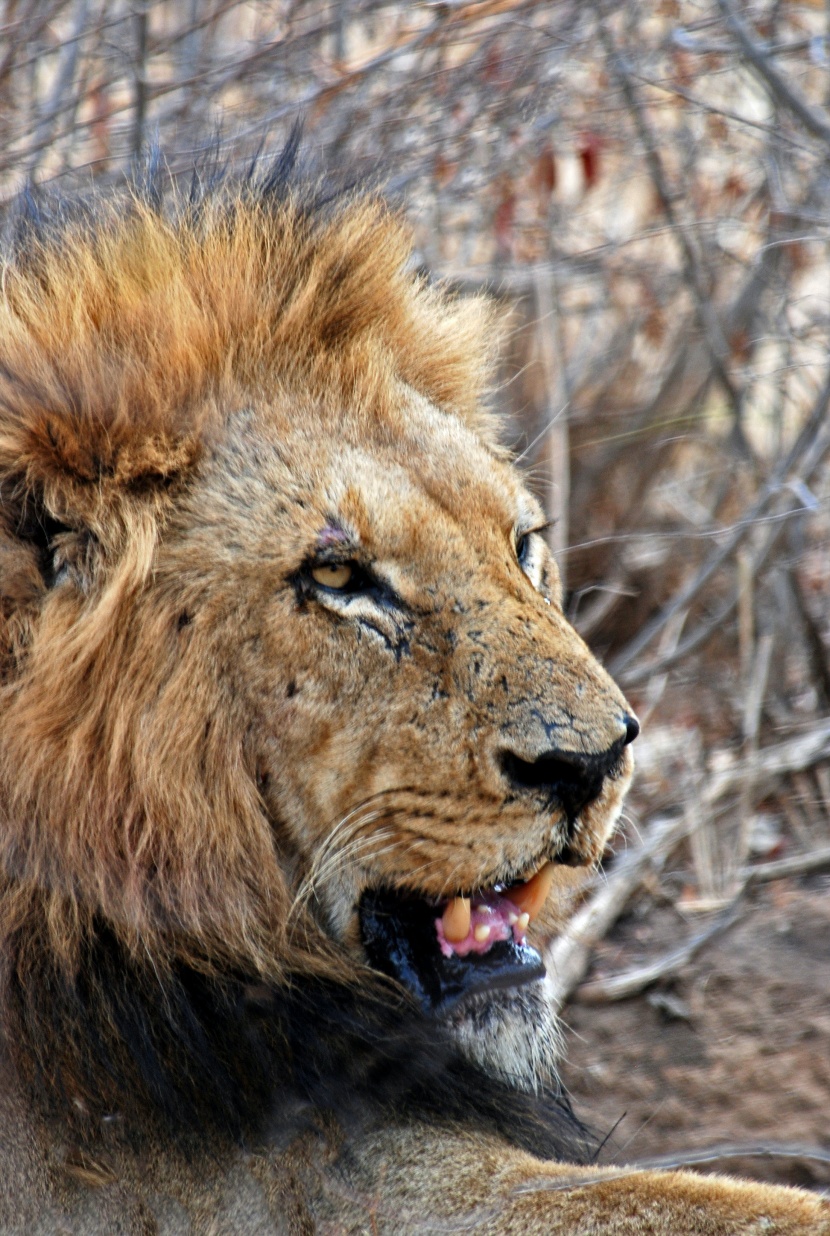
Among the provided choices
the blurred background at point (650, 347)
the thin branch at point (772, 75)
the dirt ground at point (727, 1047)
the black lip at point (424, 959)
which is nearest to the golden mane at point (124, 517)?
the black lip at point (424, 959)

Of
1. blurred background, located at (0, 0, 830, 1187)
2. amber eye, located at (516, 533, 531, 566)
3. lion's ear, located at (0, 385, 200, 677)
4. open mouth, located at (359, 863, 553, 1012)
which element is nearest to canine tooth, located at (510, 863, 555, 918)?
open mouth, located at (359, 863, 553, 1012)

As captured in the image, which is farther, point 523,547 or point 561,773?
point 523,547

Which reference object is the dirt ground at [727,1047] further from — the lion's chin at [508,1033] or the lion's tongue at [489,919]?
the lion's tongue at [489,919]

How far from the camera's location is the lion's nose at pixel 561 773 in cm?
193

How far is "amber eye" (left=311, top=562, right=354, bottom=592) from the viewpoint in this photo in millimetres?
2033

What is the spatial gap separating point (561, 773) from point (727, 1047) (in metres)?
1.55

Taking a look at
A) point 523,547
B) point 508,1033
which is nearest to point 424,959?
point 508,1033

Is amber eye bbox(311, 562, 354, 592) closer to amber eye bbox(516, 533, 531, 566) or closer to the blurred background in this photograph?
amber eye bbox(516, 533, 531, 566)

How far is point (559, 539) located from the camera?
15.1ft

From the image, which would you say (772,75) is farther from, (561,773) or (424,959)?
(424,959)

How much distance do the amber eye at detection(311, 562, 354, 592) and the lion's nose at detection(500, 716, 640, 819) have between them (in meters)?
0.35

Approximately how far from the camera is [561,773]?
77.2 inches

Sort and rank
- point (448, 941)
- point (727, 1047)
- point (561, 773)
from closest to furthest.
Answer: point (561, 773) < point (448, 941) < point (727, 1047)

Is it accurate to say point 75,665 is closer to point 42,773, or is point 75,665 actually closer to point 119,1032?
point 42,773
